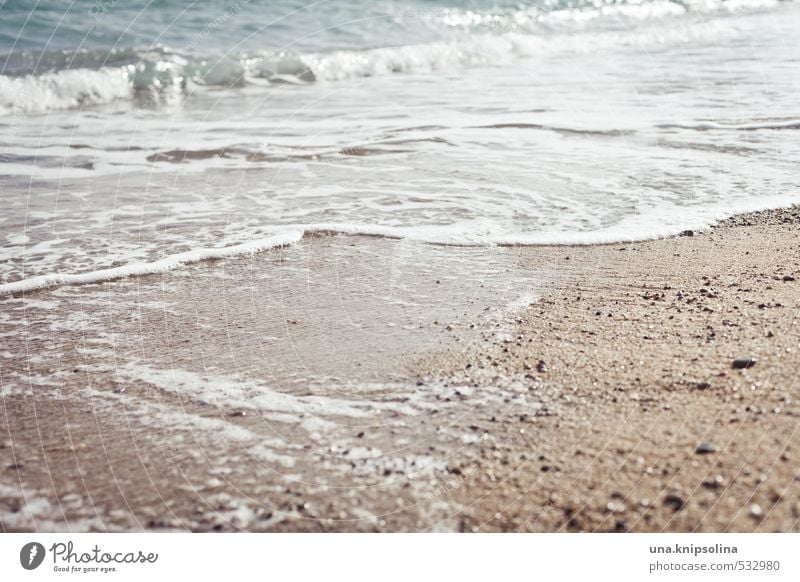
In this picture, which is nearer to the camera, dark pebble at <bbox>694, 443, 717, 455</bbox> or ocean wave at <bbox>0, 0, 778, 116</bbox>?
dark pebble at <bbox>694, 443, 717, 455</bbox>

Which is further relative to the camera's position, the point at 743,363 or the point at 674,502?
the point at 743,363

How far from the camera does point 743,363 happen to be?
351 centimetres

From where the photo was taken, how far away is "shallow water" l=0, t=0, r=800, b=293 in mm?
5895

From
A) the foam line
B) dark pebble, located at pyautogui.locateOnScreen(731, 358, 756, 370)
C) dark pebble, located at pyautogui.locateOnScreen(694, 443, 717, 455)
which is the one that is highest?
the foam line

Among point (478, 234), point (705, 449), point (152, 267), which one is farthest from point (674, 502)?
point (152, 267)

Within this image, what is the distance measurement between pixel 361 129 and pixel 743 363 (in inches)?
228

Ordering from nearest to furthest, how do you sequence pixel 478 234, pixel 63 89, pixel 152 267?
pixel 152 267
pixel 478 234
pixel 63 89

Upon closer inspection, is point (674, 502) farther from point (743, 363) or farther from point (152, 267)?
point (152, 267)

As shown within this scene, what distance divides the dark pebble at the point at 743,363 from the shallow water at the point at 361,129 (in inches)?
80.4

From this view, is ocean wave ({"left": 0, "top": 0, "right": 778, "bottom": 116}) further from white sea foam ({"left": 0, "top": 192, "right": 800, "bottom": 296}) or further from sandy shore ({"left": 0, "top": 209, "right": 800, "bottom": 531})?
sandy shore ({"left": 0, "top": 209, "right": 800, "bottom": 531})

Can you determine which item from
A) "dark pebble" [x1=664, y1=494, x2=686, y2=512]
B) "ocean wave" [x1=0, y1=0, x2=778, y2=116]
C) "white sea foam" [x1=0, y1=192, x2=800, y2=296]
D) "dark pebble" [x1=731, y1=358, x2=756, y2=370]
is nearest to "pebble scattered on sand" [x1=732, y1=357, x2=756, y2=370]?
"dark pebble" [x1=731, y1=358, x2=756, y2=370]

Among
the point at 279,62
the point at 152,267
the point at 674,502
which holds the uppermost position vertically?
the point at 279,62

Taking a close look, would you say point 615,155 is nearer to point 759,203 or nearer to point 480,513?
point 759,203

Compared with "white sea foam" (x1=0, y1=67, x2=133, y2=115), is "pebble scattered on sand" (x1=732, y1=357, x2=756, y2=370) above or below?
below
